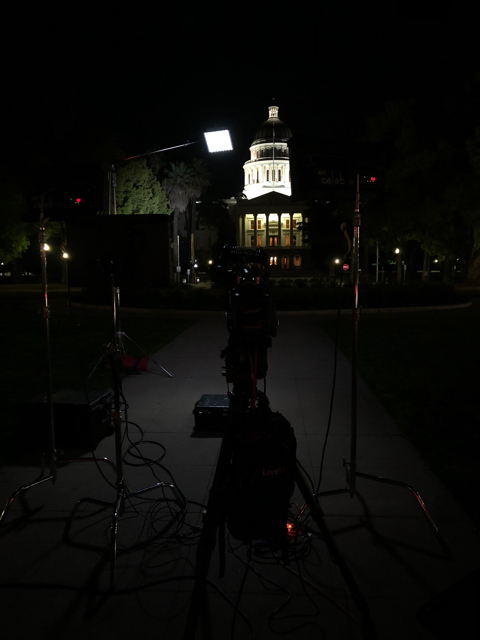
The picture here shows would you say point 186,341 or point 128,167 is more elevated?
point 128,167

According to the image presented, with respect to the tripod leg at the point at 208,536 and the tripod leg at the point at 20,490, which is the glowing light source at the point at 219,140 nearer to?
the tripod leg at the point at 20,490

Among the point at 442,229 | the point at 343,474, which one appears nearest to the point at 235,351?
the point at 343,474

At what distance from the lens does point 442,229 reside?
32.2 metres

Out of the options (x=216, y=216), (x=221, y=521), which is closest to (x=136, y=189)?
(x=221, y=521)

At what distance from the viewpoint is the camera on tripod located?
2.81m

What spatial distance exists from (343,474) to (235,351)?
101 inches

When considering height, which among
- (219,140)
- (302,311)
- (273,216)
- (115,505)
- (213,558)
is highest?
(273,216)

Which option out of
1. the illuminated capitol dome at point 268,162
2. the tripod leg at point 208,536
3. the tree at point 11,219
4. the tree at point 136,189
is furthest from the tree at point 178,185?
the tripod leg at point 208,536

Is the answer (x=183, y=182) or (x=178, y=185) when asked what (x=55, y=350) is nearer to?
(x=178, y=185)

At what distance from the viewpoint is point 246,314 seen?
281 centimetres

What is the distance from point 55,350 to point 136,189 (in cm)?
3749

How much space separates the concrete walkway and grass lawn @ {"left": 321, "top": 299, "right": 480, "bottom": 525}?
0.30m

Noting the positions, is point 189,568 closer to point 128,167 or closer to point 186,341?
point 186,341

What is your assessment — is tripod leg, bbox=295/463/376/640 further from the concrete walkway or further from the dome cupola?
the dome cupola
